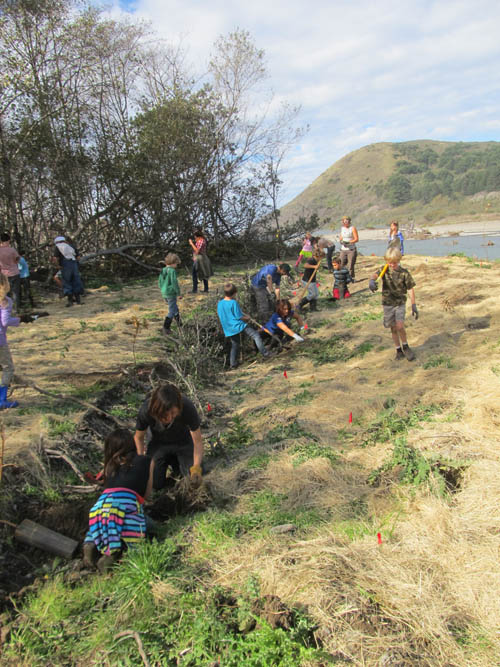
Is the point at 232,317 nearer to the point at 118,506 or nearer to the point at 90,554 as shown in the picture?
the point at 118,506

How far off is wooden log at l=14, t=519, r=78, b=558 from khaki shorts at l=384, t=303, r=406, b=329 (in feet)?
14.8

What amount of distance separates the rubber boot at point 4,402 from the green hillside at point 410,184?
4155 centimetres

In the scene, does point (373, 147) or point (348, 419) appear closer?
point (348, 419)

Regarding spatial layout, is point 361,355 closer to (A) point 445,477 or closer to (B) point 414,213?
(A) point 445,477

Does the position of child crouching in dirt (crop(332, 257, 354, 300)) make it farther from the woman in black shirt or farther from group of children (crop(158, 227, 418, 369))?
the woman in black shirt

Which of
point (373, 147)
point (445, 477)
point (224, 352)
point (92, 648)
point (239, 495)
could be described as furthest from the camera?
point (373, 147)

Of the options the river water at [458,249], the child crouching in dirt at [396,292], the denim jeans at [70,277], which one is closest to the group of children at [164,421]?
the child crouching in dirt at [396,292]

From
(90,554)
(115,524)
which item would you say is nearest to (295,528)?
(115,524)

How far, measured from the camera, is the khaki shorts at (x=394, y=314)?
5797 millimetres

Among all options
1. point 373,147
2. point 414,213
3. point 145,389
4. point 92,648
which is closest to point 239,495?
point 92,648

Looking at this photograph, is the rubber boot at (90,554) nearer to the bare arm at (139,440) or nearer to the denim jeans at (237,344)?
A: the bare arm at (139,440)

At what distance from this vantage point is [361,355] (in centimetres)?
664

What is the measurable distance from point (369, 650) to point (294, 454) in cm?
197

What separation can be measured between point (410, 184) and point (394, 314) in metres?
88.7
